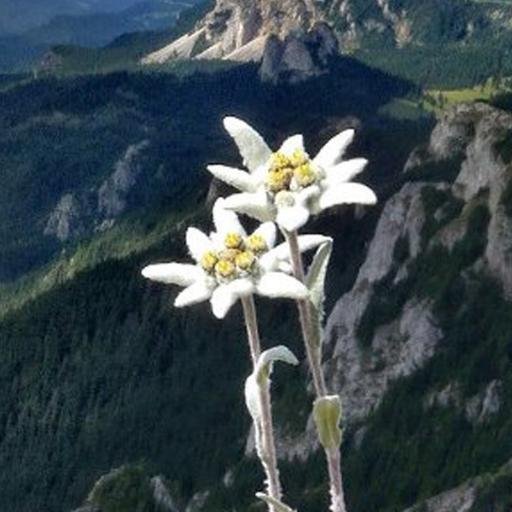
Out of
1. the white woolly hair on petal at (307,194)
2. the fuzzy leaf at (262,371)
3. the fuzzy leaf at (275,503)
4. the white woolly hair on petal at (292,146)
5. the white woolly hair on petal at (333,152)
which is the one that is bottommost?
the fuzzy leaf at (275,503)

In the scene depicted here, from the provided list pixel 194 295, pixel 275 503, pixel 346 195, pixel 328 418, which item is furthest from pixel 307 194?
pixel 275 503

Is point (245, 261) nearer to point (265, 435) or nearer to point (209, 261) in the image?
point (209, 261)

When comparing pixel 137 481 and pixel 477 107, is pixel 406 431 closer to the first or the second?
pixel 137 481

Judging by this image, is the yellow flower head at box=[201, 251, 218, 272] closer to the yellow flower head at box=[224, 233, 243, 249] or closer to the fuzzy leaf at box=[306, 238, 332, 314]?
the yellow flower head at box=[224, 233, 243, 249]

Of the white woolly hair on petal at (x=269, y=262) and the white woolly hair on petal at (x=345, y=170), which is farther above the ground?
the white woolly hair on petal at (x=345, y=170)

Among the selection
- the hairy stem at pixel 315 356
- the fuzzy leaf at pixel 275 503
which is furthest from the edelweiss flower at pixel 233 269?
the fuzzy leaf at pixel 275 503

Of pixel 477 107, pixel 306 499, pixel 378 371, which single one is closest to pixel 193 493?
pixel 378 371

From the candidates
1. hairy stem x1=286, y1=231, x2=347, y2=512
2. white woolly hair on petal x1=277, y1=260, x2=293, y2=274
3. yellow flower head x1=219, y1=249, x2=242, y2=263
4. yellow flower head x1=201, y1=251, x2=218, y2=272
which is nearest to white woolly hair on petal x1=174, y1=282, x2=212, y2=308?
yellow flower head x1=201, y1=251, x2=218, y2=272

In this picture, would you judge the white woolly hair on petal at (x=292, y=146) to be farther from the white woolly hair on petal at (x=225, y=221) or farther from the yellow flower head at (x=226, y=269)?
the yellow flower head at (x=226, y=269)
